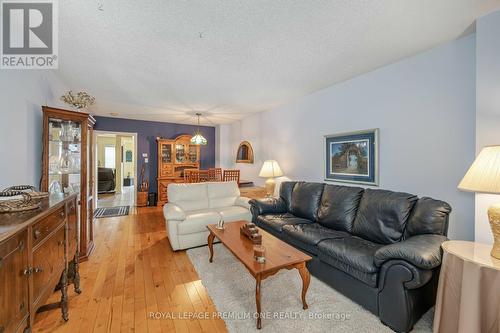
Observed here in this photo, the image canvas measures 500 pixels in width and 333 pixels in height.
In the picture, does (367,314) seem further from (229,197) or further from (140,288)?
(229,197)

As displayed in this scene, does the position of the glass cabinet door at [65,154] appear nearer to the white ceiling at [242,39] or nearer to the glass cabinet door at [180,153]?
the white ceiling at [242,39]

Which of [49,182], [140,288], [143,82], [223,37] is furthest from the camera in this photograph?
[143,82]

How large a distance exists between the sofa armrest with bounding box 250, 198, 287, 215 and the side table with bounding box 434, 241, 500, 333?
215 cm

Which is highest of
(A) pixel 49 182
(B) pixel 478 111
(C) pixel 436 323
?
(B) pixel 478 111

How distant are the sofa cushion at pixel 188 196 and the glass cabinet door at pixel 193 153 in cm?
318

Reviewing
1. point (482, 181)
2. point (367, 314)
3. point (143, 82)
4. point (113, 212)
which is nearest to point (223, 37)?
point (143, 82)

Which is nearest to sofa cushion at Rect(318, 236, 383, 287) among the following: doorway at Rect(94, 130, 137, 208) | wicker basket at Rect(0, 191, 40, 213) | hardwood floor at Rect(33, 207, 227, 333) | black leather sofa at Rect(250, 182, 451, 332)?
black leather sofa at Rect(250, 182, 451, 332)

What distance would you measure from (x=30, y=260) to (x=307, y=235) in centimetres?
225

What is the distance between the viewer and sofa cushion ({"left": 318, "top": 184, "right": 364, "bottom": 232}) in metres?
2.59

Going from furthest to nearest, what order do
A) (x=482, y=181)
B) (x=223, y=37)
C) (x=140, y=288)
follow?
(x=140, y=288)
(x=223, y=37)
(x=482, y=181)

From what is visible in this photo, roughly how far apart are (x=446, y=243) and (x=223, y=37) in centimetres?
256

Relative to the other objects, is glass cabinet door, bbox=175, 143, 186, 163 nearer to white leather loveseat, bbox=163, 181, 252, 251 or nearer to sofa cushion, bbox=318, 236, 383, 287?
white leather loveseat, bbox=163, 181, 252, 251

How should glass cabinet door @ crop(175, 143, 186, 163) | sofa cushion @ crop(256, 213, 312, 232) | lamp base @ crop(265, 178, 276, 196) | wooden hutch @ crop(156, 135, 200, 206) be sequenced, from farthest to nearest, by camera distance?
1. glass cabinet door @ crop(175, 143, 186, 163)
2. wooden hutch @ crop(156, 135, 200, 206)
3. lamp base @ crop(265, 178, 276, 196)
4. sofa cushion @ crop(256, 213, 312, 232)

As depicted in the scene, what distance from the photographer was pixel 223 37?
79.0 inches
